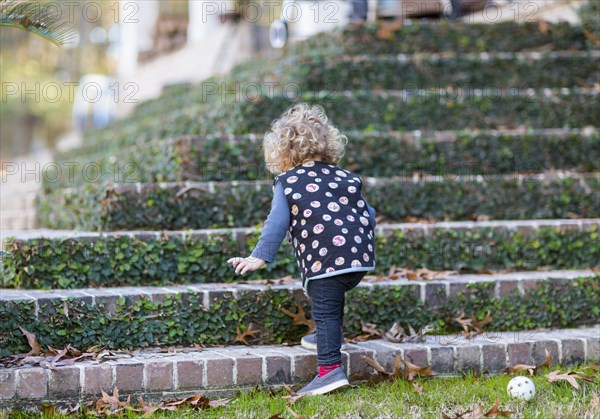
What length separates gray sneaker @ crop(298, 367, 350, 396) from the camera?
3637mm

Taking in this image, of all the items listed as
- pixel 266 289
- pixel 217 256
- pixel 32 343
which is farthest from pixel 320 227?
pixel 32 343

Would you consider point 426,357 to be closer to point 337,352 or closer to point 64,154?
point 337,352

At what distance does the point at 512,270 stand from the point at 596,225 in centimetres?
70

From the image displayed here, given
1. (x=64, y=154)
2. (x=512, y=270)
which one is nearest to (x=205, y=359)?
(x=512, y=270)

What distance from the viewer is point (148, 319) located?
4.07m

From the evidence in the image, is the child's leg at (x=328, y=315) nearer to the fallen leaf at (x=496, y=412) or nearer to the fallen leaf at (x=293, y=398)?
the fallen leaf at (x=293, y=398)

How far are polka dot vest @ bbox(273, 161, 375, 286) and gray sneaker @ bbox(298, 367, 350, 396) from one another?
1.52 ft

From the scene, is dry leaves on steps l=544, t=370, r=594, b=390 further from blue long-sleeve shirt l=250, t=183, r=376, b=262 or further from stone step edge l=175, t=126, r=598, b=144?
stone step edge l=175, t=126, r=598, b=144

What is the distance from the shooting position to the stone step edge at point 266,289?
400 cm

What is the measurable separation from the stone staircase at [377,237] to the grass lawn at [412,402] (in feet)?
0.75

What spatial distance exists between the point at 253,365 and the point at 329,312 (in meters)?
0.48

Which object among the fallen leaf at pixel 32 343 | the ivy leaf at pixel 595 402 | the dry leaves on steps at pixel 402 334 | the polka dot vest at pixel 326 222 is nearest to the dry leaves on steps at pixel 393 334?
the dry leaves on steps at pixel 402 334

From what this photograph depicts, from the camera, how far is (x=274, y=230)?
11.9ft

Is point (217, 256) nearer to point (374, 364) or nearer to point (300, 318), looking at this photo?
point (300, 318)
